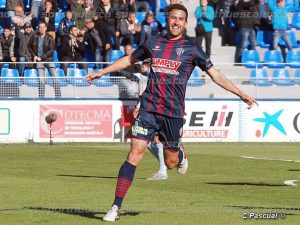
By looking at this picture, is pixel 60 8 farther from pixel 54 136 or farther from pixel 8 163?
pixel 8 163

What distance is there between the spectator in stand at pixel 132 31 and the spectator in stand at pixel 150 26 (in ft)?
1.22

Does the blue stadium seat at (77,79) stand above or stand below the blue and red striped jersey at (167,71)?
below

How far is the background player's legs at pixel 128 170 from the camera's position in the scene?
10820mm

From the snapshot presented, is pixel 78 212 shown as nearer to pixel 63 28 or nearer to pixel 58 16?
pixel 63 28

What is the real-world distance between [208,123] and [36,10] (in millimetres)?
7471

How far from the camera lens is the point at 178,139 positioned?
11531 millimetres

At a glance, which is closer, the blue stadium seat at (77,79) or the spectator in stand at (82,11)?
the blue stadium seat at (77,79)

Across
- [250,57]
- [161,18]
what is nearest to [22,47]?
[161,18]

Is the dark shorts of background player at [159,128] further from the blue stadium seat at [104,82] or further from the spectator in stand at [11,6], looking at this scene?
the spectator in stand at [11,6]

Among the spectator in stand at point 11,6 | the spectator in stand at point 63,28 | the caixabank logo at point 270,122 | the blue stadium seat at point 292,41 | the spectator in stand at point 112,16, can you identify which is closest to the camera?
the caixabank logo at point 270,122

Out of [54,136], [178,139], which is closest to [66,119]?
[54,136]

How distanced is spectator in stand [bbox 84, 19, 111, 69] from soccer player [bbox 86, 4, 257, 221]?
62.7 ft

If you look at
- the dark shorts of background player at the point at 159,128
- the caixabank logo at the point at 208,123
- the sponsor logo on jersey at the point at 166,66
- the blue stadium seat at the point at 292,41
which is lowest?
the caixabank logo at the point at 208,123

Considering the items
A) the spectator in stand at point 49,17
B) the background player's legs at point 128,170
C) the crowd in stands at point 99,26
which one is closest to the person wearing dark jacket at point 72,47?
Result: the crowd in stands at point 99,26
